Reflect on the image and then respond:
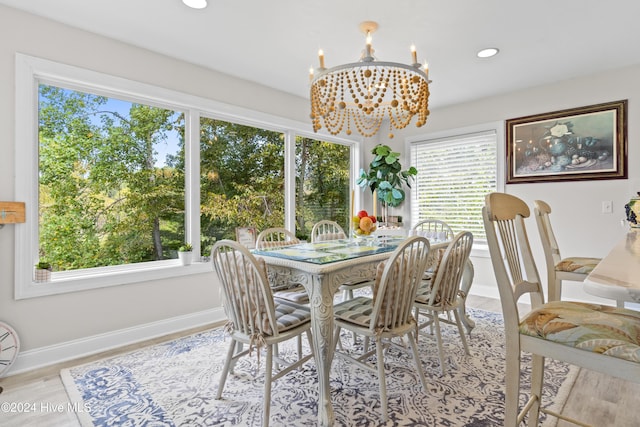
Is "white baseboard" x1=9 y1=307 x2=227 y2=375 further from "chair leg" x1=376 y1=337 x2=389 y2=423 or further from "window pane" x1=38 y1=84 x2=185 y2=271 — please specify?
"chair leg" x1=376 y1=337 x2=389 y2=423

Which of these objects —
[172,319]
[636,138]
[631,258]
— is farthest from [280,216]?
[636,138]

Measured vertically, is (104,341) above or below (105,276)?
below

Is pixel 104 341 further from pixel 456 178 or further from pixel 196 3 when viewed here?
pixel 456 178

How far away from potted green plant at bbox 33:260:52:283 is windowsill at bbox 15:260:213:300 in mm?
37

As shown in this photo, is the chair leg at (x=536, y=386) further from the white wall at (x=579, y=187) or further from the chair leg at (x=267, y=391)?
the white wall at (x=579, y=187)

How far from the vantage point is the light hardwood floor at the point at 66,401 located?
1.71 meters

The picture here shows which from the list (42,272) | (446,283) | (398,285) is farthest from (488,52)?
(42,272)

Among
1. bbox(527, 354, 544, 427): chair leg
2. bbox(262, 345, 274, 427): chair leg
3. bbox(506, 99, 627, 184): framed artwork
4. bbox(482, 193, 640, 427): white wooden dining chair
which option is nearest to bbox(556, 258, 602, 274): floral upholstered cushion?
bbox(482, 193, 640, 427): white wooden dining chair

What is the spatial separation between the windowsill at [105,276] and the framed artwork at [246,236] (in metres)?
0.46


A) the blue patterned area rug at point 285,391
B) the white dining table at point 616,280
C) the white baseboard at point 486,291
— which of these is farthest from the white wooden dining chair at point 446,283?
the white baseboard at point 486,291

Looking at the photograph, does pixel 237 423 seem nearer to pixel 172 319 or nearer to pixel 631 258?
pixel 172 319

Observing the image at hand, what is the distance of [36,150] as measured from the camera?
239cm

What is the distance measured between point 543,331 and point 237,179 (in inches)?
122

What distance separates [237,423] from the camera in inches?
66.9
